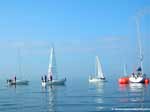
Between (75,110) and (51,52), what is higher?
(51,52)

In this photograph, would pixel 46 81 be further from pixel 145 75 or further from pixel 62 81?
pixel 145 75

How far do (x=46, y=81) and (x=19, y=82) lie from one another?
2735 cm

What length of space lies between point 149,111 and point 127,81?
124 meters

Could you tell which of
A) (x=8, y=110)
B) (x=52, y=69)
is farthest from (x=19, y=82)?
(x=8, y=110)

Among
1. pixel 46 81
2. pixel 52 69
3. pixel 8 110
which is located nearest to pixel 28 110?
pixel 8 110

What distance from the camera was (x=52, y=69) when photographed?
553 ft

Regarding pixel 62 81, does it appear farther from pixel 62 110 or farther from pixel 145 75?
pixel 62 110

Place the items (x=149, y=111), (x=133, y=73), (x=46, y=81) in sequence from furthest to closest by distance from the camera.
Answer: (x=133, y=73), (x=46, y=81), (x=149, y=111)

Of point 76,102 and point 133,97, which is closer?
point 76,102

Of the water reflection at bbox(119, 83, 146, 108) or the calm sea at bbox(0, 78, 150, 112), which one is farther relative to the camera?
the water reflection at bbox(119, 83, 146, 108)

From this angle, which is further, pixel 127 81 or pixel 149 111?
pixel 127 81

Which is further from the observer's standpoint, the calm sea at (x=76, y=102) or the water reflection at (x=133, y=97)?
the water reflection at (x=133, y=97)

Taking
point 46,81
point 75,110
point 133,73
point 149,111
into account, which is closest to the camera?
point 149,111

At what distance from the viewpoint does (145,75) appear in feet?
555
